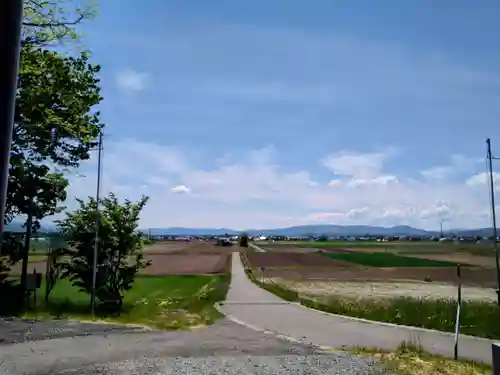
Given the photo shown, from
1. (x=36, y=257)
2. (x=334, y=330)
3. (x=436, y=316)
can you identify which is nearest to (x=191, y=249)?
(x=36, y=257)

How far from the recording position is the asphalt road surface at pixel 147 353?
9.13 metres

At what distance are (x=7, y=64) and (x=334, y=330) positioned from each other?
15.7m

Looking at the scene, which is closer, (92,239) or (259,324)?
(259,324)

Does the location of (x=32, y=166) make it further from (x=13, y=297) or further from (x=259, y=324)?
(x=259, y=324)

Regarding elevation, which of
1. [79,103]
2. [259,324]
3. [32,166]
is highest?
[79,103]

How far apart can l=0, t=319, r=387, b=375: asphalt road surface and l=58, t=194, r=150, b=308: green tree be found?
497 cm

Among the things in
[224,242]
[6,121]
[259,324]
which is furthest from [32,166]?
[224,242]

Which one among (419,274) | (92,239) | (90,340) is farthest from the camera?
(419,274)

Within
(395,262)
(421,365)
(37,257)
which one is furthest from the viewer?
(395,262)

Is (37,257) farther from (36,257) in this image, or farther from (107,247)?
(107,247)

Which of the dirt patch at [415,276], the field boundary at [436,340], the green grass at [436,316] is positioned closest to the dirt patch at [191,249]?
the dirt patch at [415,276]

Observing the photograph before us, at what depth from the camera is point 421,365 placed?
9.20 m

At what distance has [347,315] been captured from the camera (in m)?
20.2

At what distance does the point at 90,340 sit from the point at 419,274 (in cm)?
4292
